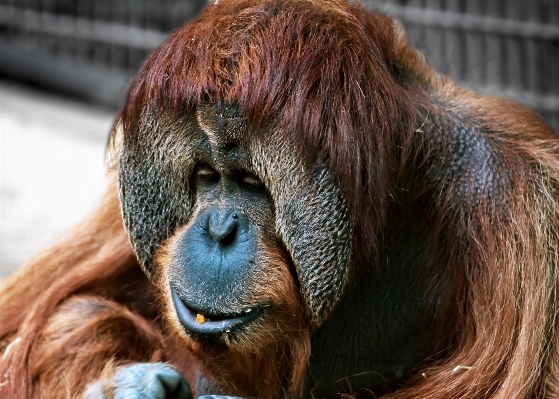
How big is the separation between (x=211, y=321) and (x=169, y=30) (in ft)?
15.9

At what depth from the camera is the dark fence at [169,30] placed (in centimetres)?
591

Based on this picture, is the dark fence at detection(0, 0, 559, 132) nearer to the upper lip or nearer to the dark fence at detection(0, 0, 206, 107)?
the dark fence at detection(0, 0, 206, 107)

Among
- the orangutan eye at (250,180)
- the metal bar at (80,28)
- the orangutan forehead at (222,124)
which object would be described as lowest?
the orangutan eye at (250,180)

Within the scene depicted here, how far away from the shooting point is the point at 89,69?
6730mm

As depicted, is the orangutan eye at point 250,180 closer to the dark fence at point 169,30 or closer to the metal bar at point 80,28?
the dark fence at point 169,30

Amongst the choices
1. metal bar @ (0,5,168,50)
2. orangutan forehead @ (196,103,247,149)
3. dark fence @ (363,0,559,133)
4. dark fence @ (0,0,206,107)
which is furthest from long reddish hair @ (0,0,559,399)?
metal bar @ (0,5,168,50)

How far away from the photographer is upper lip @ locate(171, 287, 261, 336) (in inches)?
92.3

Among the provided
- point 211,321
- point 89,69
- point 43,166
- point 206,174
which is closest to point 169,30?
point 89,69

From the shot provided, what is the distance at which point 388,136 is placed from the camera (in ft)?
7.93

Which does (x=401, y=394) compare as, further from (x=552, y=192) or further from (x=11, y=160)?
(x=11, y=160)

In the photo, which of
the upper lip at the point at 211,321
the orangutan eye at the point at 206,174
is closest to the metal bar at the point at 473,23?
the orangutan eye at the point at 206,174

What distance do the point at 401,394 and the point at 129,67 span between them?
491 centimetres

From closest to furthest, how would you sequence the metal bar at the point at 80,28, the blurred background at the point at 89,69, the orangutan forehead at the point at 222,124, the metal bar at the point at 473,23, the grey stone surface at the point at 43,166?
the orangutan forehead at the point at 222,124 → the grey stone surface at the point at 43,166 → the blurred background at the point at 89,69 → the metal bar at the point at 473,23 → the metal bar at the point at 80,28

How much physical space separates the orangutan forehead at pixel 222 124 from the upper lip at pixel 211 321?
410 mm
